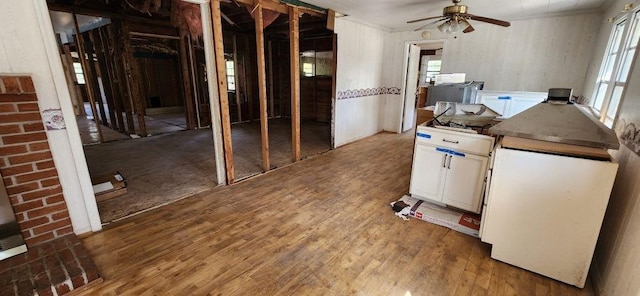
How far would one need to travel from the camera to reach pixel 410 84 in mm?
5840

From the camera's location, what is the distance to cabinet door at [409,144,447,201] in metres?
2.57

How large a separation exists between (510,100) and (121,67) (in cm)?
689

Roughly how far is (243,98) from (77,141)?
5.26 metres

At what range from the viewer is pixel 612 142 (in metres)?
1.54

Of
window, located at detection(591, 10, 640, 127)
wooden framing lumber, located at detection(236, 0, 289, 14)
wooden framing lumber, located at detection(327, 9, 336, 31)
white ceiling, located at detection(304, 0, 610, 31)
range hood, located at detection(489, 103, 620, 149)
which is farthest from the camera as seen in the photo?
wooden framing lumber, located at detection(327, 9, 336, 31)

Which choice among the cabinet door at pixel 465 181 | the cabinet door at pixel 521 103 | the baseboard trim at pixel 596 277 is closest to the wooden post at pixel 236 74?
the cabinet door at pixel 465 181

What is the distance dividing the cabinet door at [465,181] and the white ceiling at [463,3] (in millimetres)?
2223

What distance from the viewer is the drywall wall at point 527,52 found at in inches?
157

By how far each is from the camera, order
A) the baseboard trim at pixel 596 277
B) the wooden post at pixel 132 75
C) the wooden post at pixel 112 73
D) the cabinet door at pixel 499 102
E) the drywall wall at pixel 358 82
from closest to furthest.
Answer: the baseboard trim at pixel 596 277, the cabinet door at pixel 499 102, the drywall wall at pixel 358 82, the wooden post at pixel 132 75, the wooden post at pixel 112 73

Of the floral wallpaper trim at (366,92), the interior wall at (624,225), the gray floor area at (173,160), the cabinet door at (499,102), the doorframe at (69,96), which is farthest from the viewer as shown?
the floral wallpaper trim at (366,92)

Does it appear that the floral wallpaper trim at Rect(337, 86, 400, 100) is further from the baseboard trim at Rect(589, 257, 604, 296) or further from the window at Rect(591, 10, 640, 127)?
the baseboard trim at Rect(589, 257, 604, 296)

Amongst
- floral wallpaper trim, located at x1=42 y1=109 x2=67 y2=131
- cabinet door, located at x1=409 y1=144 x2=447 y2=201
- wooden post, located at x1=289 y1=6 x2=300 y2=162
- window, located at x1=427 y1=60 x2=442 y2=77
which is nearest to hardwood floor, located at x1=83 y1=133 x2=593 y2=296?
cabinet door, located at x1=409 y1=144 x2=447 y2=201

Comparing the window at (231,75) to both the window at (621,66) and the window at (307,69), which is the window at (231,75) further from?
the window at (621,66)

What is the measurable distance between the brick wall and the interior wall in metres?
3.56
